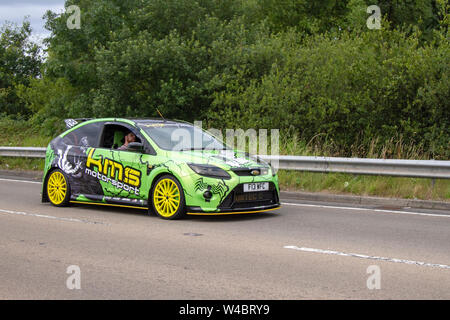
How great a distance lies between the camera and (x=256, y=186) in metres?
9.95

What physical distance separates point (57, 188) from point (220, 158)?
11.4 feet

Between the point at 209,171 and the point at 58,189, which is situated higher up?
the point at 209,171

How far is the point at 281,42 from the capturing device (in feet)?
75.4

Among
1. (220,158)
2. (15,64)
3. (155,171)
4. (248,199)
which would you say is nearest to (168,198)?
(155,171)

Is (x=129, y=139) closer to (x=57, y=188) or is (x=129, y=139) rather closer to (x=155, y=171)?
(x=155, y=171)

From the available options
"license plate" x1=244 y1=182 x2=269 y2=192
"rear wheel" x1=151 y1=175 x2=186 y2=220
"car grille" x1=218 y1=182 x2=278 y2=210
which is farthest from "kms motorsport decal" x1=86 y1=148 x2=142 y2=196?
"license plate" x1=244 y1=182 x2=269 y2=192

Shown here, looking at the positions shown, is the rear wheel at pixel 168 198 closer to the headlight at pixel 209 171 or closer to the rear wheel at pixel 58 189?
the headlight at pixel 209 171

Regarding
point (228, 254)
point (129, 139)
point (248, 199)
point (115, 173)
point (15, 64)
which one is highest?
point (15, 64)

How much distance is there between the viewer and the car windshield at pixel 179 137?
1052 cm

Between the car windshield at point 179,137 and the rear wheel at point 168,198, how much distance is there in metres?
0.65

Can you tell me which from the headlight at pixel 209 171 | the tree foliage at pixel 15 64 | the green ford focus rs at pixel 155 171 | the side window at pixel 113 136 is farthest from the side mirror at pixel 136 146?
the tree foliage at pixel 15 64

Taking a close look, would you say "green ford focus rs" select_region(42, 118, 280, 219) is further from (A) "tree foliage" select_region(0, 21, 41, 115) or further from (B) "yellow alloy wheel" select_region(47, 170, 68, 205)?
(A) "tree foliage" select_region(0, 21, 41, 115)

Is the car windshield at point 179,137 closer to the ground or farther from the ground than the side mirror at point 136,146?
farther from the ground

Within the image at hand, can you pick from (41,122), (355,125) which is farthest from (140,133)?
(41,122)
